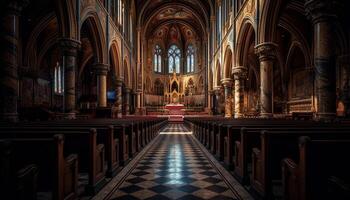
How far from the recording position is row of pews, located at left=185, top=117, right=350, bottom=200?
2303 millimetres

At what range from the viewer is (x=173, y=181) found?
15.4ft

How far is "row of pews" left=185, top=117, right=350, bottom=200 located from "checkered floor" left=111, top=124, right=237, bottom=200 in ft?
1.71

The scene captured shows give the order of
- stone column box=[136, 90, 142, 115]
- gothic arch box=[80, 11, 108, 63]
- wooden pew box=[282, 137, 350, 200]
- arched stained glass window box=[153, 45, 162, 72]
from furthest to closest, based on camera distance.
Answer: arched stained glass window box=[153, 45, 162, 72]
stone column box=[136, 90, 142, 115]
gothic arch box=[80, 11, 108, 63]
wooden pew box=[282, 137, 350, 200]

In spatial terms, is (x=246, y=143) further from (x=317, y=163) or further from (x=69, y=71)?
(x=69, y=71)

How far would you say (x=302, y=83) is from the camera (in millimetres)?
21703

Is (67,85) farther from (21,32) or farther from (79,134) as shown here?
(21,32)

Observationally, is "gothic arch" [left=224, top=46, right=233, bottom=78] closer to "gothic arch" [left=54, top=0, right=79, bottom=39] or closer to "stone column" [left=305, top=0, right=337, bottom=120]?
"gothic arch" [left=54, top=0, right=79, bottom=39]

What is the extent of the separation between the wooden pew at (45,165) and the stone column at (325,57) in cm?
736

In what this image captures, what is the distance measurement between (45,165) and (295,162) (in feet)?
10.5

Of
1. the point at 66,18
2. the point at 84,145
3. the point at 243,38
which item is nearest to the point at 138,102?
the point at 243,38

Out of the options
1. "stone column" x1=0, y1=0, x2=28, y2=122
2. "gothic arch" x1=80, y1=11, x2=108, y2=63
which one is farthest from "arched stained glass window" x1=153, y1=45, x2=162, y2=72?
"stone column" x1=0, y1=0, x2=28, y2=122

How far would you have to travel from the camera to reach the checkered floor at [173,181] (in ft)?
12.9

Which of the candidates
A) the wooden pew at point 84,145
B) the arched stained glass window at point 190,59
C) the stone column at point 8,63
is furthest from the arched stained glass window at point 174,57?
the wooden pew at point 84,145

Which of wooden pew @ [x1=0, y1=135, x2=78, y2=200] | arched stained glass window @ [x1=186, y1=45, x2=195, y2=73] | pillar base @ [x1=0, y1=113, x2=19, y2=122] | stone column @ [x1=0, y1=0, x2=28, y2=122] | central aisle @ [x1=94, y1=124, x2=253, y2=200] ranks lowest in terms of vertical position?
central aisle @ [x1=94, y1=124, x2=253, y2=200]
